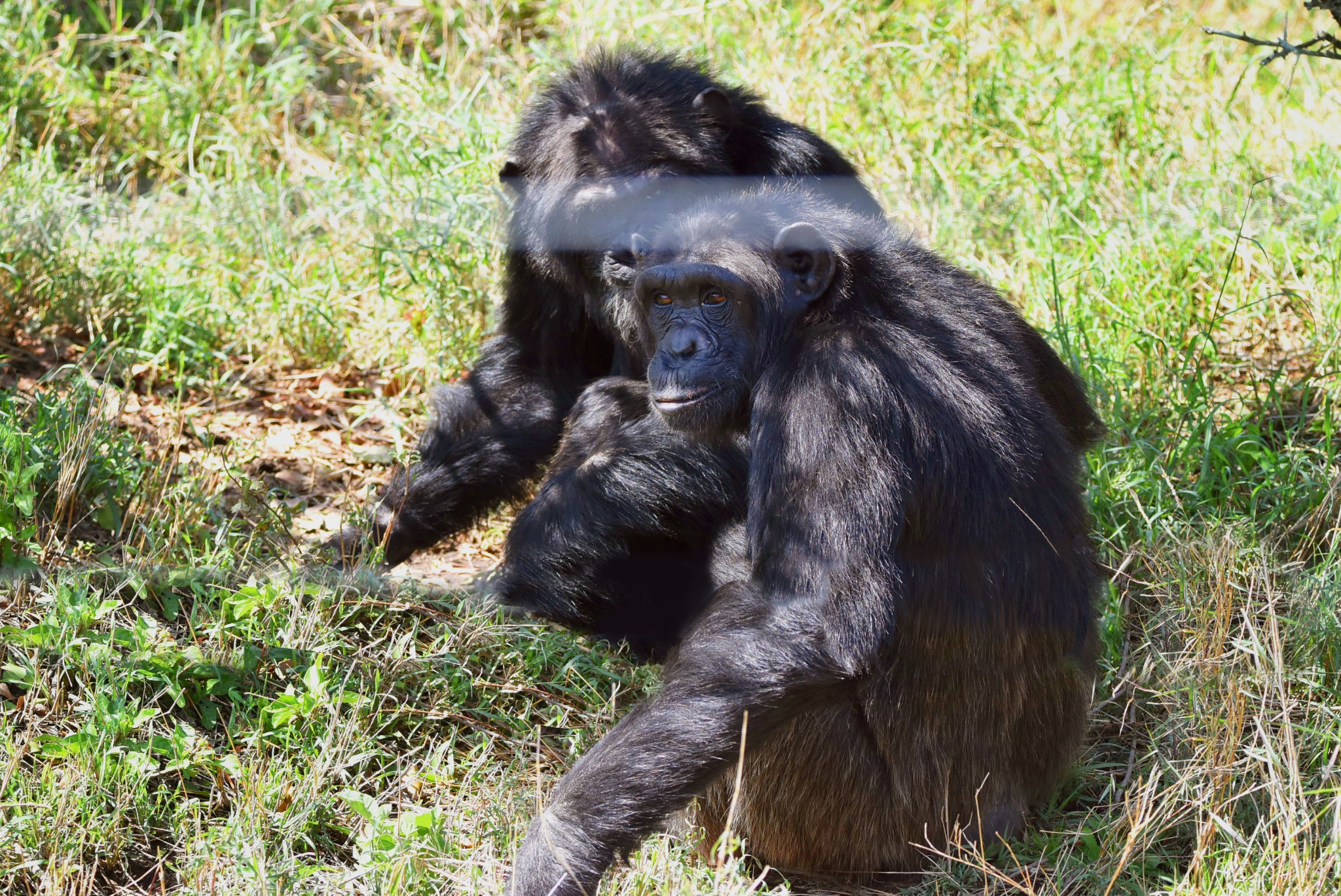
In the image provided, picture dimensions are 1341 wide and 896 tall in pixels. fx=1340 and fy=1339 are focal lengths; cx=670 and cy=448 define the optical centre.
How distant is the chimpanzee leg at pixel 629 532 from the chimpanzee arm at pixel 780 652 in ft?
3.83

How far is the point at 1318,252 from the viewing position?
6383mm

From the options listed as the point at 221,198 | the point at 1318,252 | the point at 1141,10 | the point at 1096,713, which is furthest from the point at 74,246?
the point at 1141,10

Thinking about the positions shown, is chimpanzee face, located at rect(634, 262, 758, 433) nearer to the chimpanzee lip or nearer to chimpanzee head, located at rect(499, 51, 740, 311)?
the chimpanzee lip

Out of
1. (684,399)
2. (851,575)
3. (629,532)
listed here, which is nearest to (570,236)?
(629,532)

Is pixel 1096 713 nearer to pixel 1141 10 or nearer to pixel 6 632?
pixel 6 632

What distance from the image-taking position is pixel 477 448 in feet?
19.3

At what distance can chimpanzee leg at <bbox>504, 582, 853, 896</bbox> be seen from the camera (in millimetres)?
3502

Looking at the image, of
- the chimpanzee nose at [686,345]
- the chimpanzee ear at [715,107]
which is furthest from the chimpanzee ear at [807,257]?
the chimpanzee ear at [715,107]

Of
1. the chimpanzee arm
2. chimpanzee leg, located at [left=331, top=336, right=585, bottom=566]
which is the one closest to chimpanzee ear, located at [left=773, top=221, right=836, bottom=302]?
the chimpanzee arm

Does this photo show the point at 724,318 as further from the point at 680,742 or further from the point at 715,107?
the point at 715,107

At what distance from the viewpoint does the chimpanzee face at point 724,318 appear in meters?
4.16

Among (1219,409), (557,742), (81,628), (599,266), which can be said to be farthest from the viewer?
(1219,409)

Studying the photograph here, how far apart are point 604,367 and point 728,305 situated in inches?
73.5

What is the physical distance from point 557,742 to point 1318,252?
4.33 metres
